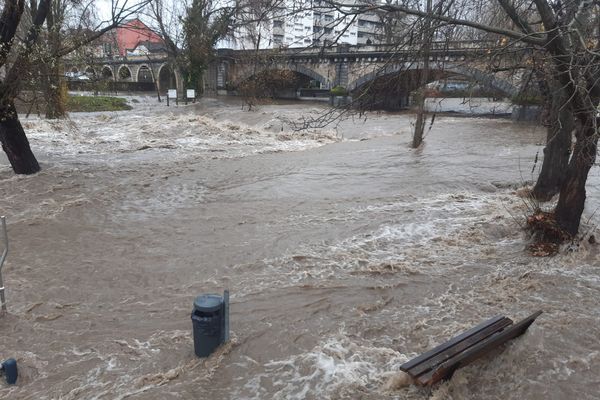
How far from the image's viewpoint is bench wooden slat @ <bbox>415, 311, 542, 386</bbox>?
4398 mm

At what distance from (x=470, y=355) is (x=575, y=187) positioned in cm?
452

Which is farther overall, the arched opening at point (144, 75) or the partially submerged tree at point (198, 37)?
the arched opening at point (144, 75)

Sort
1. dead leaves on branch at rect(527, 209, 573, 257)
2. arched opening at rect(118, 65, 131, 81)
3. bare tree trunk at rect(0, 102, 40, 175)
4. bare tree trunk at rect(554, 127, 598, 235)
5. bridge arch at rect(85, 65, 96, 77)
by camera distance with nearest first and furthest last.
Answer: bare tree trunk at rect(554, 127, 598, 235)
dead leaves on branch at rect(527, 209, 573, 257)
bridge arch at rect(85, 65, 96, 77)
bare tree trunk at rect(0, 102, 40, 175)
arched opening at rect(118, 65, 131, 81)

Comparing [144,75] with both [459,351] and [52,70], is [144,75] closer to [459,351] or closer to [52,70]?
Result: [52,70]

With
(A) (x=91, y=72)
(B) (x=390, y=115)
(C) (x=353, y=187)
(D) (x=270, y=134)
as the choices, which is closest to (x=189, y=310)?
(C) (x=353, y=187)

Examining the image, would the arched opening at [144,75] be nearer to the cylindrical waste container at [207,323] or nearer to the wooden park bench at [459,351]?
the cylindrical waste container at [207,323]

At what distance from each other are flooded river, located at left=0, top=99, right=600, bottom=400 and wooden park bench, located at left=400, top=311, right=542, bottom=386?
0.22m

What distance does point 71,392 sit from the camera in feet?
→ 15.7

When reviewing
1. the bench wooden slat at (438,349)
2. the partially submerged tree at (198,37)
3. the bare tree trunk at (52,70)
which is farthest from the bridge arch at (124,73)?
the bench wooden slat at (438,349)

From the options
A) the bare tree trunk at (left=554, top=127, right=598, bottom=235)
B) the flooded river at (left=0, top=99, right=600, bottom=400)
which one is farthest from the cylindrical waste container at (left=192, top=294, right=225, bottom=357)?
the bare tree trunk at (left=554, top=127, right=598, bottom=235)

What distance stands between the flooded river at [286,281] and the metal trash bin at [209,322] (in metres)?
0.14

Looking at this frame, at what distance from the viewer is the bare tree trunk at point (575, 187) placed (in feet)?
24.3

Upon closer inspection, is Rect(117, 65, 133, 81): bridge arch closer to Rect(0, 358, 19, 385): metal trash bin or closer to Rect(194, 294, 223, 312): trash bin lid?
Rect(0, 358, 19, 385): metal trash bin

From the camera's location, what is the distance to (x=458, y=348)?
476cm
